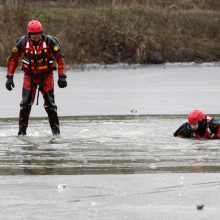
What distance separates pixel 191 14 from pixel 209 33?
6.63 ft

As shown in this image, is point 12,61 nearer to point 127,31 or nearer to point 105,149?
point 105,149

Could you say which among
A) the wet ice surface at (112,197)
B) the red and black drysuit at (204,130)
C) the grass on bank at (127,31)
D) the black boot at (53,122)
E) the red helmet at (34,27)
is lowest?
the grass on bank at (127,31)

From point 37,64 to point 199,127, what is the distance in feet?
9.94

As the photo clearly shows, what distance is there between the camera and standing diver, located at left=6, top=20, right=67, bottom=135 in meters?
16.2

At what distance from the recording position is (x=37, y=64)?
1639cm

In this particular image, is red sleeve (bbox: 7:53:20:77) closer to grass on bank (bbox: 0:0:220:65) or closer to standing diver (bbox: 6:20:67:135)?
standing diver (bbox: 6:20:67:135)

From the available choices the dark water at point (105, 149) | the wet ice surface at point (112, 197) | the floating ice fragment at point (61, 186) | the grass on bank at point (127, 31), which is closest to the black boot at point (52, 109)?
the dark water at point (105, 149)

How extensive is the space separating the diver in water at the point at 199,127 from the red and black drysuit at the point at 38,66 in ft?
7.70

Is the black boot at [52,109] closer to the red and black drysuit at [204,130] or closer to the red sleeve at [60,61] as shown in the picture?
the red sleeve at [60,61]

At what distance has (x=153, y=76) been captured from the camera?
32.6 m

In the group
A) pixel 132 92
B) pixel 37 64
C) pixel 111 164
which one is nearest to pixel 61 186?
pixel 111 164

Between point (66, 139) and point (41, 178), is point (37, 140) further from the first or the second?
point (41, 178)

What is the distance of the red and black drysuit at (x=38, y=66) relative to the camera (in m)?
16.3

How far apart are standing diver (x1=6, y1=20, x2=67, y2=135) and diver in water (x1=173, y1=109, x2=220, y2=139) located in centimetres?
232
